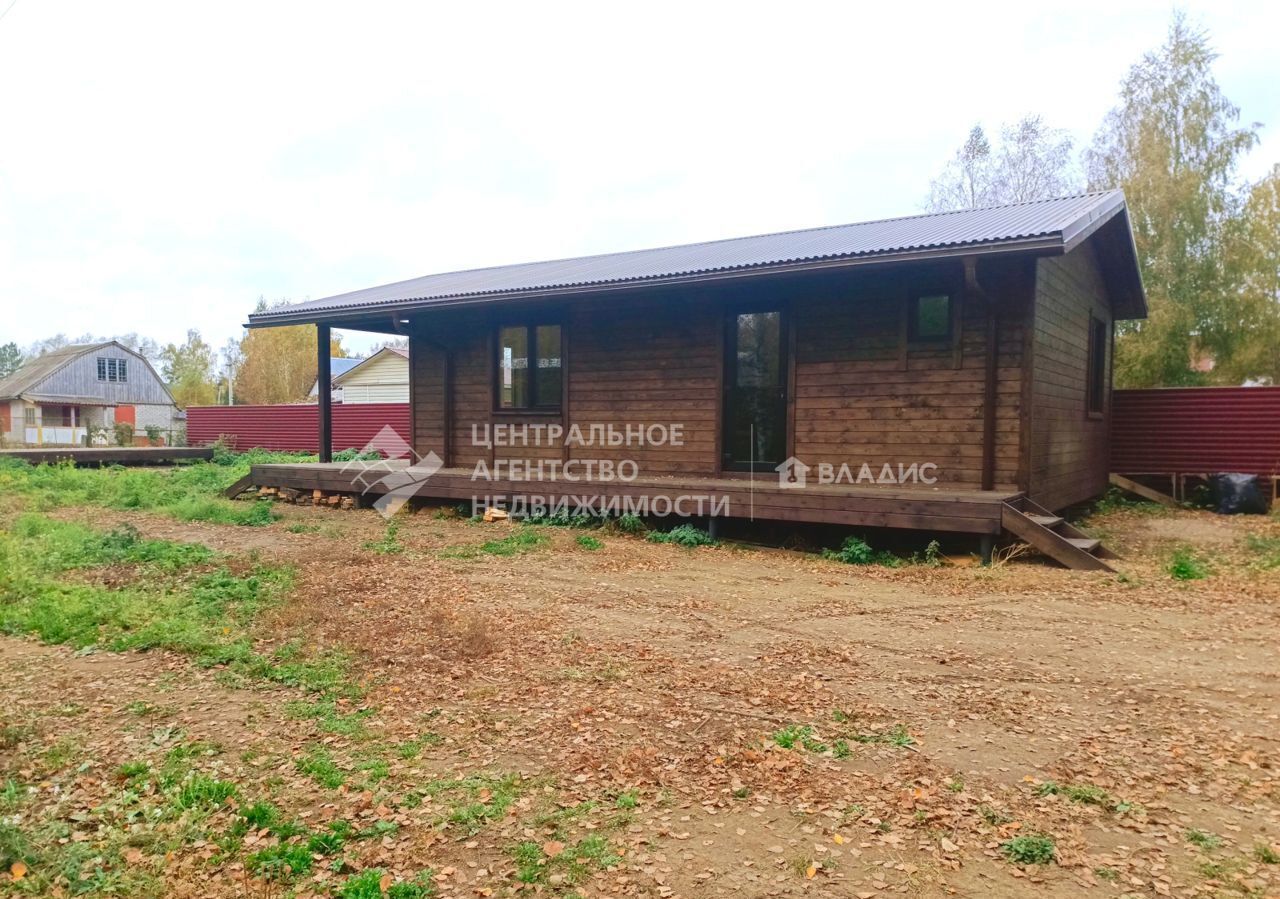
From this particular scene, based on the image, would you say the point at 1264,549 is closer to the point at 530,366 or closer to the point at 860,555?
the point at 860,555

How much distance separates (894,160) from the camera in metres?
34.4

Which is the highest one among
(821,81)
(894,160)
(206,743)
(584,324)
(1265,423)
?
(894,160)

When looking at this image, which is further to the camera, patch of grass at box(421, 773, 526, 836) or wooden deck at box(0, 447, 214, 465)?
wooden deck at box(0, 447, 214, 465)

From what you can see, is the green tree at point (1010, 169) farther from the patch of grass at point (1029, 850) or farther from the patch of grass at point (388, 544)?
the patch of grass at point (1029, 850)

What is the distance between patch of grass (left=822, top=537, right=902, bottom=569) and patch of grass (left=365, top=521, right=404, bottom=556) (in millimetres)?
4491

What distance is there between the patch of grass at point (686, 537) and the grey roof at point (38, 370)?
51.0m

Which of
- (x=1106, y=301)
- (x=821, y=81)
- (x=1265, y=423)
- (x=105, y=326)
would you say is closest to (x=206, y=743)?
(x=1106, y=301)

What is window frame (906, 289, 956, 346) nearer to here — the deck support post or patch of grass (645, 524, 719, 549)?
patch of grass (645, 524, 719, 549)

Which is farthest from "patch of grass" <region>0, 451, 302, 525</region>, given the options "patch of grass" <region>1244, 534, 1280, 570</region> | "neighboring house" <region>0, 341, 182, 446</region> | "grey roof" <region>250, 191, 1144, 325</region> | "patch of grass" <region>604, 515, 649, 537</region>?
A: "neighboring house" <region>0, 341, 182, 446</region>

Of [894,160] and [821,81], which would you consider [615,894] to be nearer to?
[821,81]

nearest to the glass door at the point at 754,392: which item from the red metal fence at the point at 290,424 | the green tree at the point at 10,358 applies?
the red metal fence at the point at 290,424

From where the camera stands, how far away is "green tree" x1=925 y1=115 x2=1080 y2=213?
81.6ft

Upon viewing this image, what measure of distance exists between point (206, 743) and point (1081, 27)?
644 inches

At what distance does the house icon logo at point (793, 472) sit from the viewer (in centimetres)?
890
